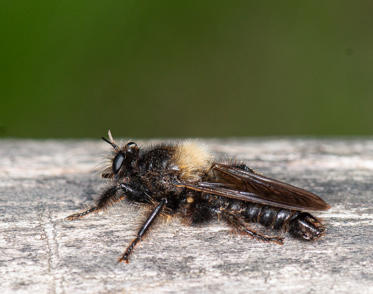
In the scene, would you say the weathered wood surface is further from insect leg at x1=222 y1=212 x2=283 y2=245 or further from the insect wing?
the insect wing

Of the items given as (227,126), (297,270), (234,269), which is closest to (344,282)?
(297,270)

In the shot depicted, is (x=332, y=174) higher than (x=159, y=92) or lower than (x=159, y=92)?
lower

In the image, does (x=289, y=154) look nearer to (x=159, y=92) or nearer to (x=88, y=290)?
(x=88, y=290)

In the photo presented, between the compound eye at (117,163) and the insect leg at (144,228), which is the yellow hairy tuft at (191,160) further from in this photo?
the compound eye at (117,163)

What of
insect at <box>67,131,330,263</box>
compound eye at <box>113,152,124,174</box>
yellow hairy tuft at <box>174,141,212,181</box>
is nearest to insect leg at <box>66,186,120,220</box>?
insect at <box>67,131,330,263</box>

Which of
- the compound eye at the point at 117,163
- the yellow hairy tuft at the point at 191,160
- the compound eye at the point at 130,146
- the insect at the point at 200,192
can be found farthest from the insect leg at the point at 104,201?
the yellow hairy tuft at the point at 191,160

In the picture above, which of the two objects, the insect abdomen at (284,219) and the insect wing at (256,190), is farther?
the insect wing at (256,190)

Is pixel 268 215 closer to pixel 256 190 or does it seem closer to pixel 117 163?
pixel 256 190
